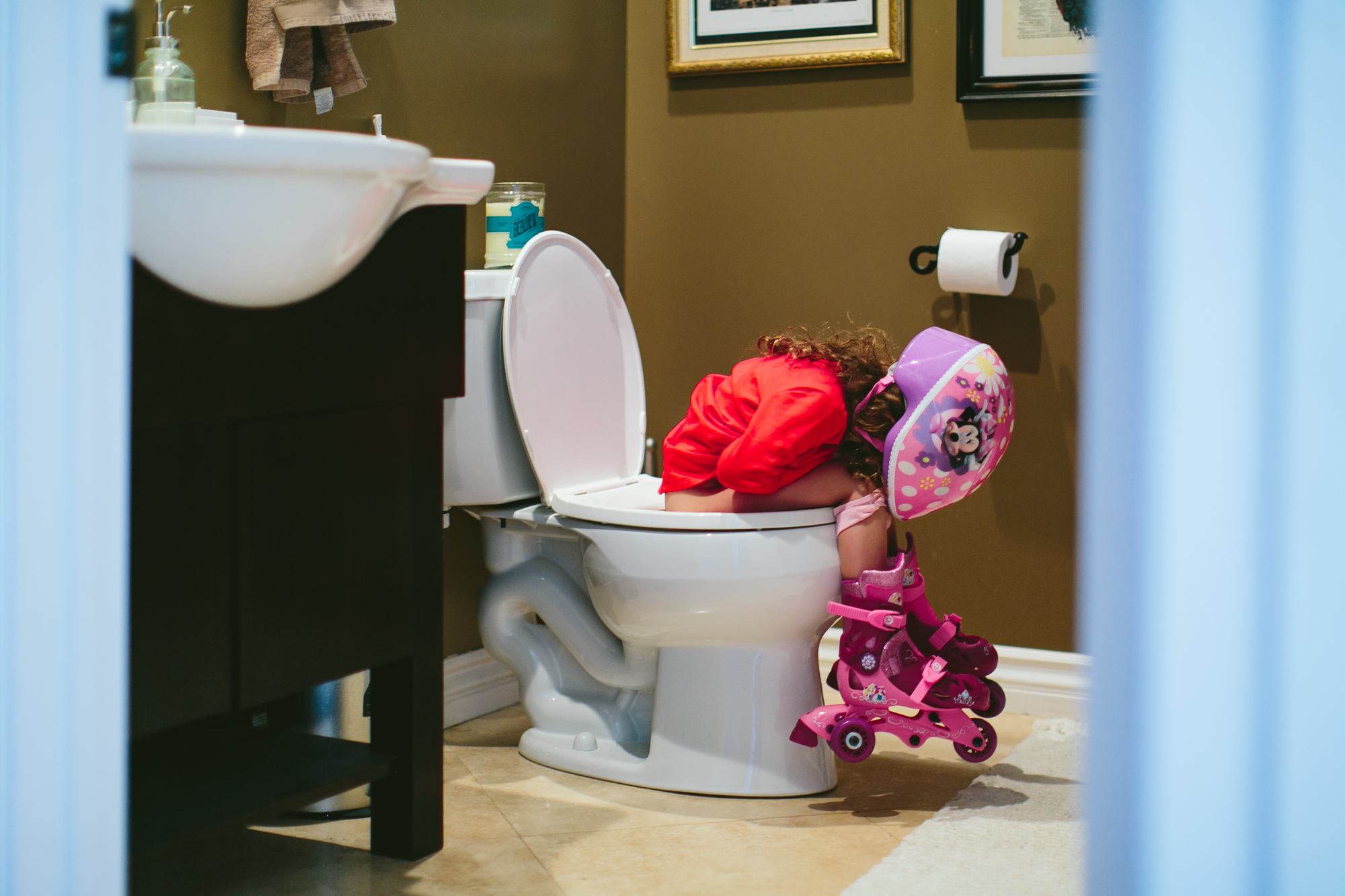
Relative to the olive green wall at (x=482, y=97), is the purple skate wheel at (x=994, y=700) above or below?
below

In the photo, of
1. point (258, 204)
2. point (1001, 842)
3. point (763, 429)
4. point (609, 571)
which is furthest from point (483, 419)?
point (1001, 842)

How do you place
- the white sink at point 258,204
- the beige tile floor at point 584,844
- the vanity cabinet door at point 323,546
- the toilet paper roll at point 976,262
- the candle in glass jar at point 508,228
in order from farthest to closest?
the toilet paper roll at point 976,262, the candle in glass jar at point 508,228, the beige tile floor at point 584,844, the vanity cabinet door at point 323,546, the white sink at point 258,204

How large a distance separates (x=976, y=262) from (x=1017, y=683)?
0.77 m

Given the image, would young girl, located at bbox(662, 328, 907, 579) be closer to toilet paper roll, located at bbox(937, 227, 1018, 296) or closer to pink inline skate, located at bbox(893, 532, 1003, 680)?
pink inline skate, located at bbox(893, 532, 1003, 680)

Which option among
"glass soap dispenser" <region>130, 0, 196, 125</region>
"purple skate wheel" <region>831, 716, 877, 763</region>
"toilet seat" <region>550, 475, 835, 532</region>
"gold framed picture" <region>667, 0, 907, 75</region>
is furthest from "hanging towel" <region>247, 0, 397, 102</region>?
"purple skate wheel" <region>831, 716, 877, 763</region>

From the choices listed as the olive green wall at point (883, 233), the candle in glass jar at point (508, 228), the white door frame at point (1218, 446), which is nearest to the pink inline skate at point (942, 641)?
the olive green wall at point (883, 233)

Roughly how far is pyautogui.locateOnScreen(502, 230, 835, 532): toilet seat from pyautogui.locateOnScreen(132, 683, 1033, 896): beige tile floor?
409 mm

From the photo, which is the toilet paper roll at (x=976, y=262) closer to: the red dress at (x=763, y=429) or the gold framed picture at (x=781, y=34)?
the gold framed picture at (x=781, y=34)

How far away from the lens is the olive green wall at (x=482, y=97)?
1729mm

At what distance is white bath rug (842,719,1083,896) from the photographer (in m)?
1.53

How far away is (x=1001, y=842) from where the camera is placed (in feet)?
5.48

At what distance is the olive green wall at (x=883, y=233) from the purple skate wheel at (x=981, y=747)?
538 mm

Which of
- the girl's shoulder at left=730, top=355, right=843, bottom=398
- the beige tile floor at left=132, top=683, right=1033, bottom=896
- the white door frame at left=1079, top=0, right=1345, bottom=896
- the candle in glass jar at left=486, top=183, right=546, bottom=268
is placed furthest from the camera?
the candle in glass jar at left=486, top=183, right=546, bottom=268

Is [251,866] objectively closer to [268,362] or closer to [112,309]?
[268,362]
